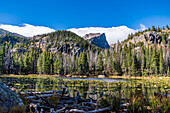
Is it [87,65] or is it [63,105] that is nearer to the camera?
[63,105]

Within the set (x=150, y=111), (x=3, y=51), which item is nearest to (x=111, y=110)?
(x=150, y=111)

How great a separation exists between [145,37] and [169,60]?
103 m

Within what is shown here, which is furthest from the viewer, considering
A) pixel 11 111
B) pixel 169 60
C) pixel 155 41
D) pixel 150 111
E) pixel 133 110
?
pixel 155 41

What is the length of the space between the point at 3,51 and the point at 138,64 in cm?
10135

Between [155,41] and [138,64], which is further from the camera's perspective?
[155,41]

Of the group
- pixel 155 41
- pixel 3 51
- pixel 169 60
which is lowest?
pixel 169 60

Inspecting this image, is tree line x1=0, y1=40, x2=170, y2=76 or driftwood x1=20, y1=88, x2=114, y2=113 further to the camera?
tree line x1=0, y1=40, x2=170, y2=76

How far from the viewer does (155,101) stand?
770 cm

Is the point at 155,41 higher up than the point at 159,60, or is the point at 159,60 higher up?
the point at 155,41

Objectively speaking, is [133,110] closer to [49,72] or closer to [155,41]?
[49,72]

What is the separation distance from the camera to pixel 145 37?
192 m

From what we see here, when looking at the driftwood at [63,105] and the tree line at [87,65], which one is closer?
the driftwood at [63,105]

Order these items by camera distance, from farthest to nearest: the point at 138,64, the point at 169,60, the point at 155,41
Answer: the point at 155,41
the point at 138,64
the point at 169,60

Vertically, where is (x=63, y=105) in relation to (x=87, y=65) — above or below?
below
